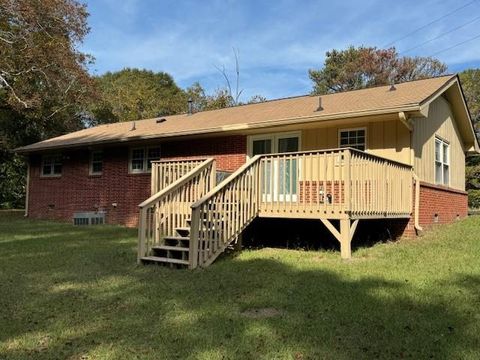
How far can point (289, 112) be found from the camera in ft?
44.5

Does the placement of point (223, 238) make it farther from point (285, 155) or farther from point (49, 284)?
point (49, 284)

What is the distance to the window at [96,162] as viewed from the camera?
18.0 m

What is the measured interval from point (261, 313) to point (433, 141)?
381 inches

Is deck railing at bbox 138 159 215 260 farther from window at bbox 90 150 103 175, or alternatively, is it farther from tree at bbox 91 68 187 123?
tree at bbox 91 68 187 123

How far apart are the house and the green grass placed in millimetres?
831

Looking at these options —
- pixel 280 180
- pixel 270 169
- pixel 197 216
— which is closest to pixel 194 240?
pixel 197 216

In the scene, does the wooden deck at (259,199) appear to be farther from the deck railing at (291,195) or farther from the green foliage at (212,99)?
the green foliage at (212,99)

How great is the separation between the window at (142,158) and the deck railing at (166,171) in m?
5.88

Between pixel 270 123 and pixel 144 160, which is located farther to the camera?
pixel 144 160

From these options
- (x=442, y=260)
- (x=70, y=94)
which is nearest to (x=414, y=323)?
(x=442, y=260)

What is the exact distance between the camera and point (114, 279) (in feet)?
24.4

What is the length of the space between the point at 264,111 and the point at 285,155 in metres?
5.49

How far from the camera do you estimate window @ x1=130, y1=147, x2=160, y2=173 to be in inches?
649

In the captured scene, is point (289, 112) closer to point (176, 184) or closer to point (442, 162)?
point (442, 162)
